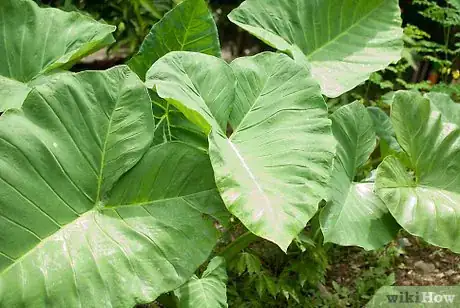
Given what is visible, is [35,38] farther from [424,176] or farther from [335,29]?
[424,176]

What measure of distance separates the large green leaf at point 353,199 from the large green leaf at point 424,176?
0.30ft

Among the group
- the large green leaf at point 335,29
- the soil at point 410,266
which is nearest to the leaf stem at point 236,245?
the soil at point 410,266

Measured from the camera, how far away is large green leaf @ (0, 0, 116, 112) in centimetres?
193

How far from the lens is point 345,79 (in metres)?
2.10

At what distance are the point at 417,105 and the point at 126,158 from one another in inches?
38.1

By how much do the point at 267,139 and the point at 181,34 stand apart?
0.45m

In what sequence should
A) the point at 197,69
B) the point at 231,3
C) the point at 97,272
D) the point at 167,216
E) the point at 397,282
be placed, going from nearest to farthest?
the point at 97,272 < the point at 167,216 < the point at 197,69 < the point at 397,282 < the point at 231,3

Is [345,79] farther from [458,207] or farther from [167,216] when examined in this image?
[167,216]

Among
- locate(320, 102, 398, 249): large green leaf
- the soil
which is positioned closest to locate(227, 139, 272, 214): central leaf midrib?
locate(320, 102, 398, 249): large green leaf

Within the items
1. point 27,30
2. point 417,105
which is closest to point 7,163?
point 27,30

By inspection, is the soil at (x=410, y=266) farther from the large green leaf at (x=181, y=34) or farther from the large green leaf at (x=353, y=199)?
the large green leaf at (x=181, y=34)

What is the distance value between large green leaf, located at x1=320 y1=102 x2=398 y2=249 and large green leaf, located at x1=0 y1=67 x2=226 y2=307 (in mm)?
409

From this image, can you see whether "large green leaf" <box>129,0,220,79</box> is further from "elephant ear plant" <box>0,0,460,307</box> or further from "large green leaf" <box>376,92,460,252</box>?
"large green leaf" <box>376,92,460,252</box>

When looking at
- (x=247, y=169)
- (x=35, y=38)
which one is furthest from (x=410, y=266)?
(x=35, y=38)
